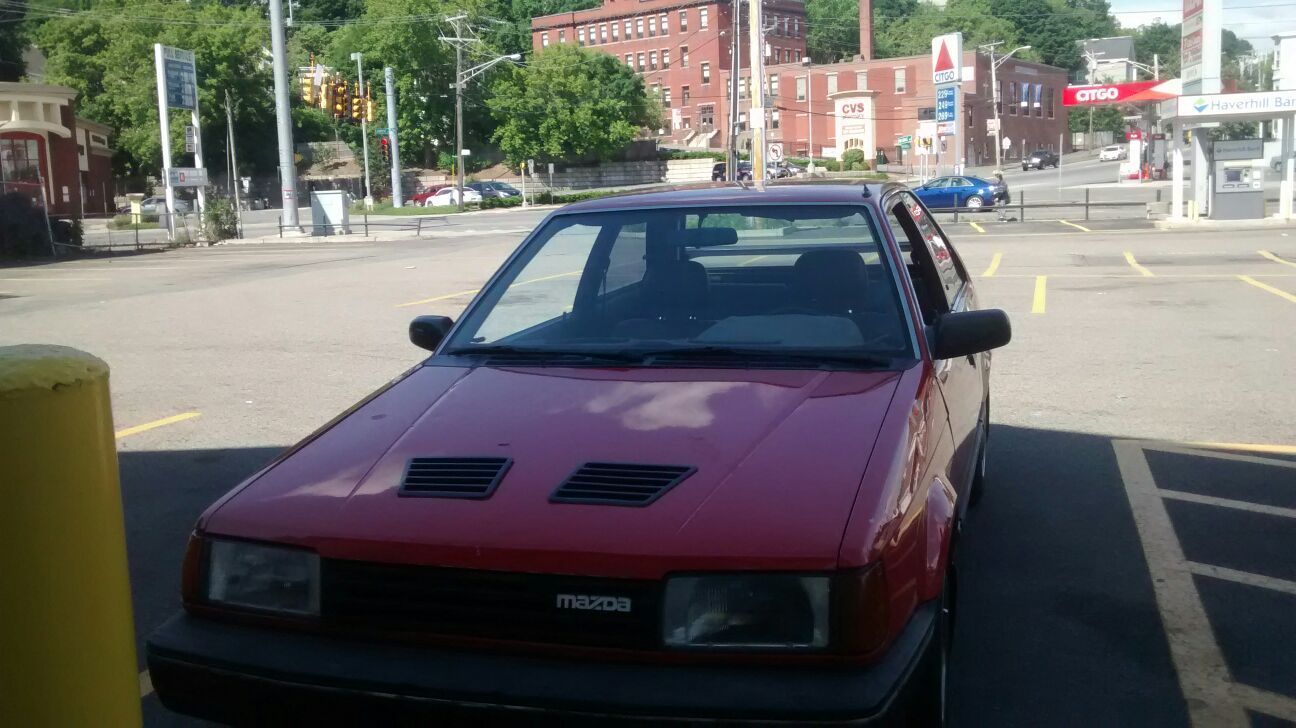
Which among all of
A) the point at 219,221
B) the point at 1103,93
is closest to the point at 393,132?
the point at 219,221

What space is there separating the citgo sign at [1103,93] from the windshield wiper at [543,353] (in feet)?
145

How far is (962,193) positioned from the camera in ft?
134

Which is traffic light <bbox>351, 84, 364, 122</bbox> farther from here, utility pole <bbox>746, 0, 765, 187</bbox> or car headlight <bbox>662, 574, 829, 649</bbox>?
car headlight <bbox>662, 574, 829, 649</bbox>

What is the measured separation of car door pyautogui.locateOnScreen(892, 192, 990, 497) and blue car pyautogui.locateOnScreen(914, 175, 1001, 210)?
35218 millimetres

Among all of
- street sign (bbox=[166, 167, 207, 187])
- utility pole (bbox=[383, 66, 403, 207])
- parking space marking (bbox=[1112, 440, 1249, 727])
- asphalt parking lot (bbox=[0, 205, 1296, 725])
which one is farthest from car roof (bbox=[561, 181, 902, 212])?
utility pole (bbox=[383, 66, 403, 207])

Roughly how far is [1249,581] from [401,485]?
3.65m

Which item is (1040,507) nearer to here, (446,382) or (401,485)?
(446,382)

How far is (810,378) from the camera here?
3738 mm

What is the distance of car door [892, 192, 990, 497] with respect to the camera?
167 inches

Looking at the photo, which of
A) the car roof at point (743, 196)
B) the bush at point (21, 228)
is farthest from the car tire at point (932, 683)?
the bush at point (21, 228)

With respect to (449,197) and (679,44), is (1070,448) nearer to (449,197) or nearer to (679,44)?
(449,197)

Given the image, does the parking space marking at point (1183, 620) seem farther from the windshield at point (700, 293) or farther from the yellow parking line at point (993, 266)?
the yellow parking line at point (993, 266)

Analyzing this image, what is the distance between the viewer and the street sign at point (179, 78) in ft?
134

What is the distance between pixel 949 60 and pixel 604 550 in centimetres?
4424
